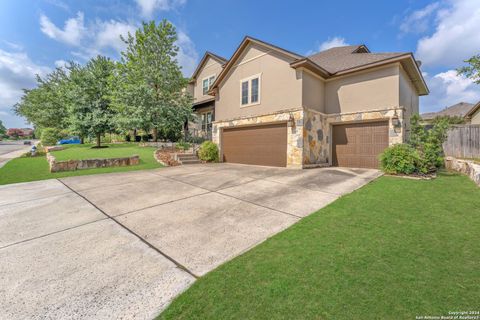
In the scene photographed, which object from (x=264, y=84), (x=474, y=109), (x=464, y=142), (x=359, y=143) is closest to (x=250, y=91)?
(x=264, y=84)

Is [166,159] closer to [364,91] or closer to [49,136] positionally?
[364,91]

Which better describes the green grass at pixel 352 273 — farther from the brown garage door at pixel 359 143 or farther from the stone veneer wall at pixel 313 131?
the brown garage door at pixel 359 143

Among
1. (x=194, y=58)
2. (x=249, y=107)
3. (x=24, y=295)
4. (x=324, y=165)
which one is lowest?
(x=24, y=295)

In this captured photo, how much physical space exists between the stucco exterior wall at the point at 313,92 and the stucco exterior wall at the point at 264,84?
32 centimetres

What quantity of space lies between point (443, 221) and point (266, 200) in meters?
3.32

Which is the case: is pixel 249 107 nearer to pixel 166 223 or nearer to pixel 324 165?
pixel 324 165

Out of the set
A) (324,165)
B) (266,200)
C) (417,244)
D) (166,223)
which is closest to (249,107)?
(324,165)

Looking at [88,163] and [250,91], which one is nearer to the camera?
[88,163]

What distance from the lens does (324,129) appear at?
35.3 ft

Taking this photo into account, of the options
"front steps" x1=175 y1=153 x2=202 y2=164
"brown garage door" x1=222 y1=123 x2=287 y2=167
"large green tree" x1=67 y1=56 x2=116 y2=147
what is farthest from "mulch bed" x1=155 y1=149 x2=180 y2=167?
"large green tree" x1=67 y1=56 x2=116 y2=147

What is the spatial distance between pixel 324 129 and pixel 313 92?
6.49 feet

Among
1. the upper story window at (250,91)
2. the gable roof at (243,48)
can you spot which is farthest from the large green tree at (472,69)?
the upper story window at (250,91)

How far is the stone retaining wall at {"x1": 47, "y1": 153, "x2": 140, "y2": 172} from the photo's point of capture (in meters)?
9.34

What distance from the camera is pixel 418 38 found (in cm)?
1352
